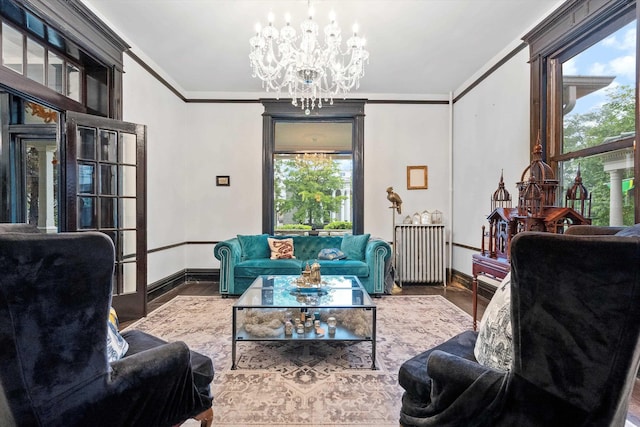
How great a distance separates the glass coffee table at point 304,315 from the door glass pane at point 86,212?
174 centimetres

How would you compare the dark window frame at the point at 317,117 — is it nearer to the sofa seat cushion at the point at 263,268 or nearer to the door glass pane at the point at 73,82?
the sofa seat cushion at the point at 263,268

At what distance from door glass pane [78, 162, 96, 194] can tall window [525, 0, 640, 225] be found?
4.23 metres

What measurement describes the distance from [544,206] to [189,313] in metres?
3.51

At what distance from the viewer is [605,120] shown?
8.13 feet

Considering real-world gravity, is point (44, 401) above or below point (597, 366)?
below

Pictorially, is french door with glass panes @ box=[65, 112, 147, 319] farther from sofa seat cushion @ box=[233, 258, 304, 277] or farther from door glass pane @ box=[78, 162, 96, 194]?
sofa seat cushion @ box=[233, 258, 304, 277]

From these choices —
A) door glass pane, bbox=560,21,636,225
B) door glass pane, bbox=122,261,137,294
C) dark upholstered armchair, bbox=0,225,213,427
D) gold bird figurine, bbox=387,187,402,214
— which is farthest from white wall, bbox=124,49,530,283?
dark upholstered armchair, bbox=0,225,213,427

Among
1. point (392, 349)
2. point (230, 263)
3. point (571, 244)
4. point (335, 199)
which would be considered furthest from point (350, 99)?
point (571, 244)

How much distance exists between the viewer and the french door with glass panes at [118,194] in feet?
9.70

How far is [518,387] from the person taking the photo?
103 centimetres

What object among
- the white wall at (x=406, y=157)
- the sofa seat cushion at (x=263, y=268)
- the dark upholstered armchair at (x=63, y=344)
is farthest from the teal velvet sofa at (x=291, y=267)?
the dark upholstered armchair at (x=63, y=344)

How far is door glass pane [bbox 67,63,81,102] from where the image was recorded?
3023 mm

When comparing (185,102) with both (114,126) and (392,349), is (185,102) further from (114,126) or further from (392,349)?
(392,349)

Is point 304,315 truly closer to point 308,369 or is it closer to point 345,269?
point 308,369
